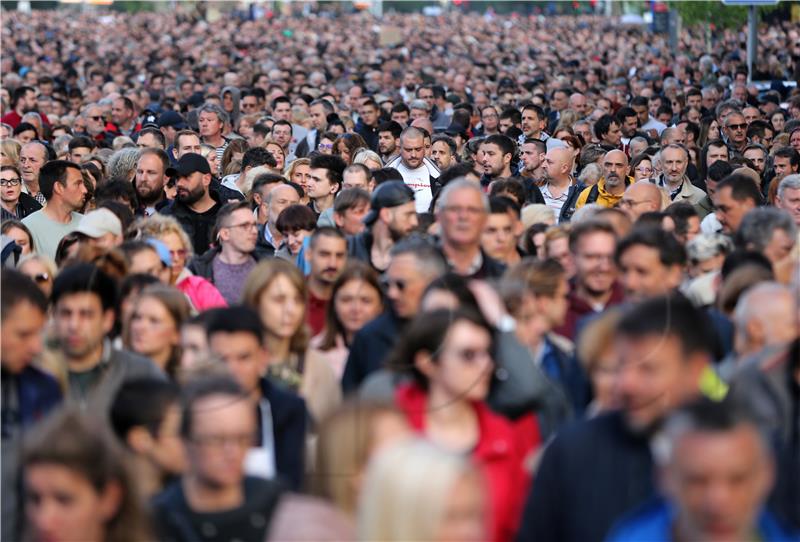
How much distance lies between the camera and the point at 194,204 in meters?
12.8

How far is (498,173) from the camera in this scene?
48.8 feet

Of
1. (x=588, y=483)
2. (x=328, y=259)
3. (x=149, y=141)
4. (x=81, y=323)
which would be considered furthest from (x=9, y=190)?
(x=588, y=483)

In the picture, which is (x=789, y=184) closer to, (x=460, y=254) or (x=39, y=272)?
(x=460, y=254)

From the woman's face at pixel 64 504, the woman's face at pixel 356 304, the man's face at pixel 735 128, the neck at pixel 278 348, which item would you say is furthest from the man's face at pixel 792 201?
the man's face at pixel 735 128

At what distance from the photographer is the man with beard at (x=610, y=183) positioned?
44.7ft

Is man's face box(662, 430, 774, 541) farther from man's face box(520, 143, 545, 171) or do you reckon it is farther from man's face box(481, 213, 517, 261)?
man's face box(520, 143, 545, 171)

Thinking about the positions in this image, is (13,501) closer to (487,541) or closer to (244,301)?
(487,541)

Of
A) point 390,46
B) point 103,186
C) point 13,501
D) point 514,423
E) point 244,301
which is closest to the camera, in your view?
point 13,501

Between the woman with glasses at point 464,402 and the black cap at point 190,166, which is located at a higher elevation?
the woman with glasses at point 464,402

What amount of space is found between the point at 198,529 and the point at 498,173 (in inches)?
398

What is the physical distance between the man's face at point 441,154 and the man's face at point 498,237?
22.7 ft

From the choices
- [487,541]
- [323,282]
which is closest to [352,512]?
[487,541]

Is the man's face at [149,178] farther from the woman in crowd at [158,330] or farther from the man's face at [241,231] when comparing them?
the woman in crowd at [158,330]

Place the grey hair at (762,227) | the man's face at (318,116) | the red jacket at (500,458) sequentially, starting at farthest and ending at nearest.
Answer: the man's face at (318,116) < the grey hair at (762,227) < the red jacket at (500,458)
